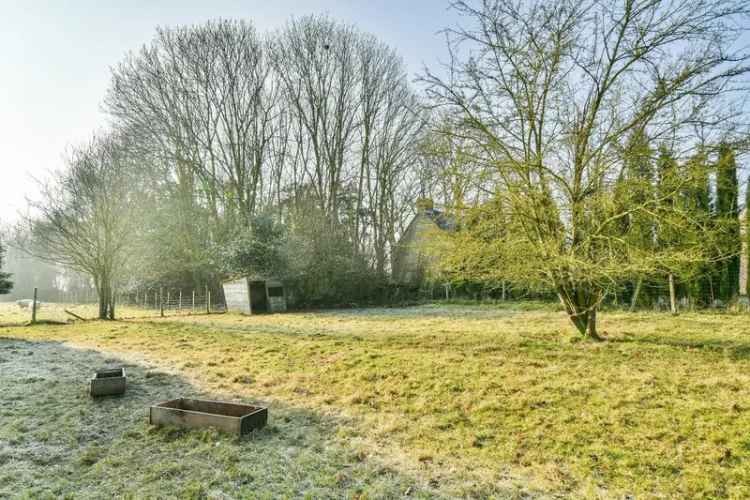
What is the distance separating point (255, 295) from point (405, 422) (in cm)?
1404

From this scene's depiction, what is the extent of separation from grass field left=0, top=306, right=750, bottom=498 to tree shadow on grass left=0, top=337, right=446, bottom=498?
0.02 meters

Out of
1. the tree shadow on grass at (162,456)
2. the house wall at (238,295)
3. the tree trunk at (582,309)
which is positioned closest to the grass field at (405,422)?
the tree shadow on grass at (162,456)

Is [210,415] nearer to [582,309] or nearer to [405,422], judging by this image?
[405,422]

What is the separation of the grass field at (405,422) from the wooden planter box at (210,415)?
114 millimetres

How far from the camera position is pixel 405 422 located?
427cm

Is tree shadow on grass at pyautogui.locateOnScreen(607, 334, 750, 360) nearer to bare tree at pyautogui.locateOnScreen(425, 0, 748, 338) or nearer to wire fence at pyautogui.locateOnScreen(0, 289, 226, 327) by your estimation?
bare tree at pyautogui.locateOnScreen(425, 0, 748, 338)

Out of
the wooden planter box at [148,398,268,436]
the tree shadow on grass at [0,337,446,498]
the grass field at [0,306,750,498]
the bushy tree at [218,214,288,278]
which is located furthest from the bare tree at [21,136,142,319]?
the wooden planter box at [148,398,268,436]

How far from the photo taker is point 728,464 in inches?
127

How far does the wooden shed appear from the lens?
17.1 meters

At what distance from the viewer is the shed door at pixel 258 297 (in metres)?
A: 17.2

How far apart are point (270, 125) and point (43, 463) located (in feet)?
65.3

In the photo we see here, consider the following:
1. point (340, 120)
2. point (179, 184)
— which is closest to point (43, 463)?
point (179, 184)

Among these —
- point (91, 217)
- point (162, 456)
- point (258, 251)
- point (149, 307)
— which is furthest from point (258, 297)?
point (162, 456)

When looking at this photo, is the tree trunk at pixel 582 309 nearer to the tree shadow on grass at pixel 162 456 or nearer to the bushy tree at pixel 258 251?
the tree shadow on grass at pixel 162 456
